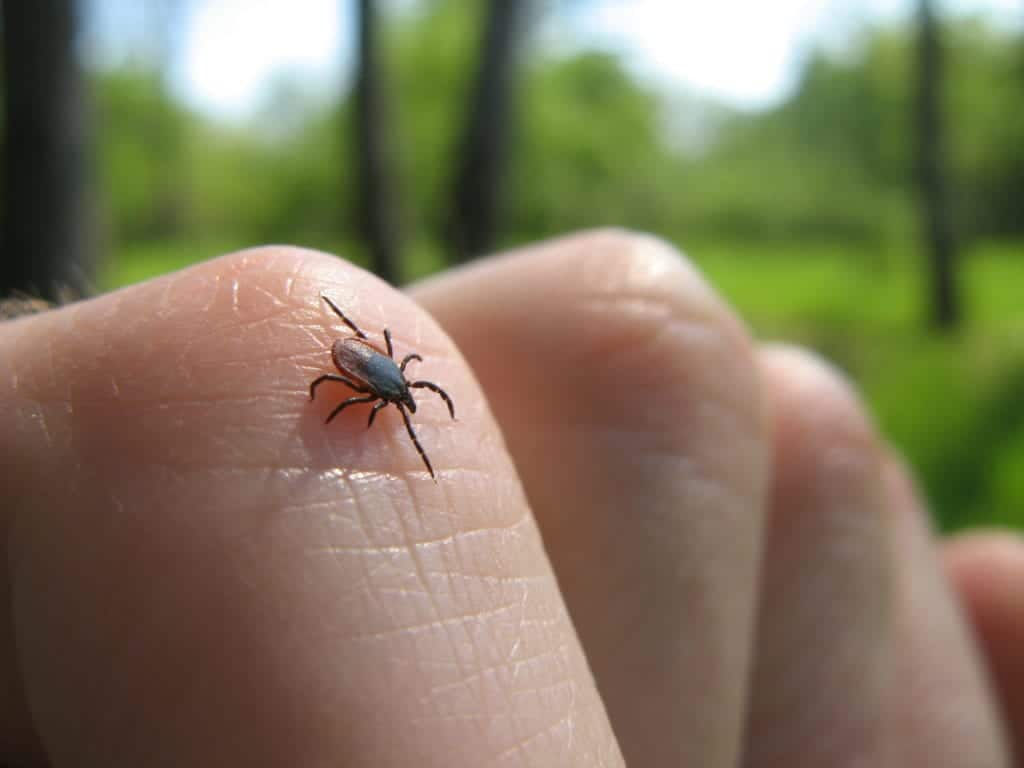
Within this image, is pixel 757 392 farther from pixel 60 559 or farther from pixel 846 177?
pixel 846 177

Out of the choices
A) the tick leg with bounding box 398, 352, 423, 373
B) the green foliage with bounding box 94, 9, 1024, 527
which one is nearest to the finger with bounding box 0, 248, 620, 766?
the tick leg with bounding box 398, 352, 423, 373

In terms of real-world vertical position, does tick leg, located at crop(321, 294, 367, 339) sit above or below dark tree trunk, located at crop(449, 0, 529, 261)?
below

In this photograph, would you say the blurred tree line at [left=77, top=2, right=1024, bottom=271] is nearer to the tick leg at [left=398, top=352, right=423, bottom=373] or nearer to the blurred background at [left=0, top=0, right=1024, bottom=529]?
the blurred background at [left=0, top=0, right=1024, bottom=529]

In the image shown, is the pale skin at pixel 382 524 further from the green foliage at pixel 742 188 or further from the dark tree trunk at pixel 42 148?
the green foliage at pixel 742 188

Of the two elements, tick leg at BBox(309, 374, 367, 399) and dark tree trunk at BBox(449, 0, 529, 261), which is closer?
tick leg at BBox(309, 374, 367, 399)

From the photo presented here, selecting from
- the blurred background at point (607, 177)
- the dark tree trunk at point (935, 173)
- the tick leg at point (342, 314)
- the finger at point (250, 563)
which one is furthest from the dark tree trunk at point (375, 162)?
the dark tree trunk at point (935, 173)

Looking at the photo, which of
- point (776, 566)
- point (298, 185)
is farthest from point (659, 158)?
point (776, 566)
